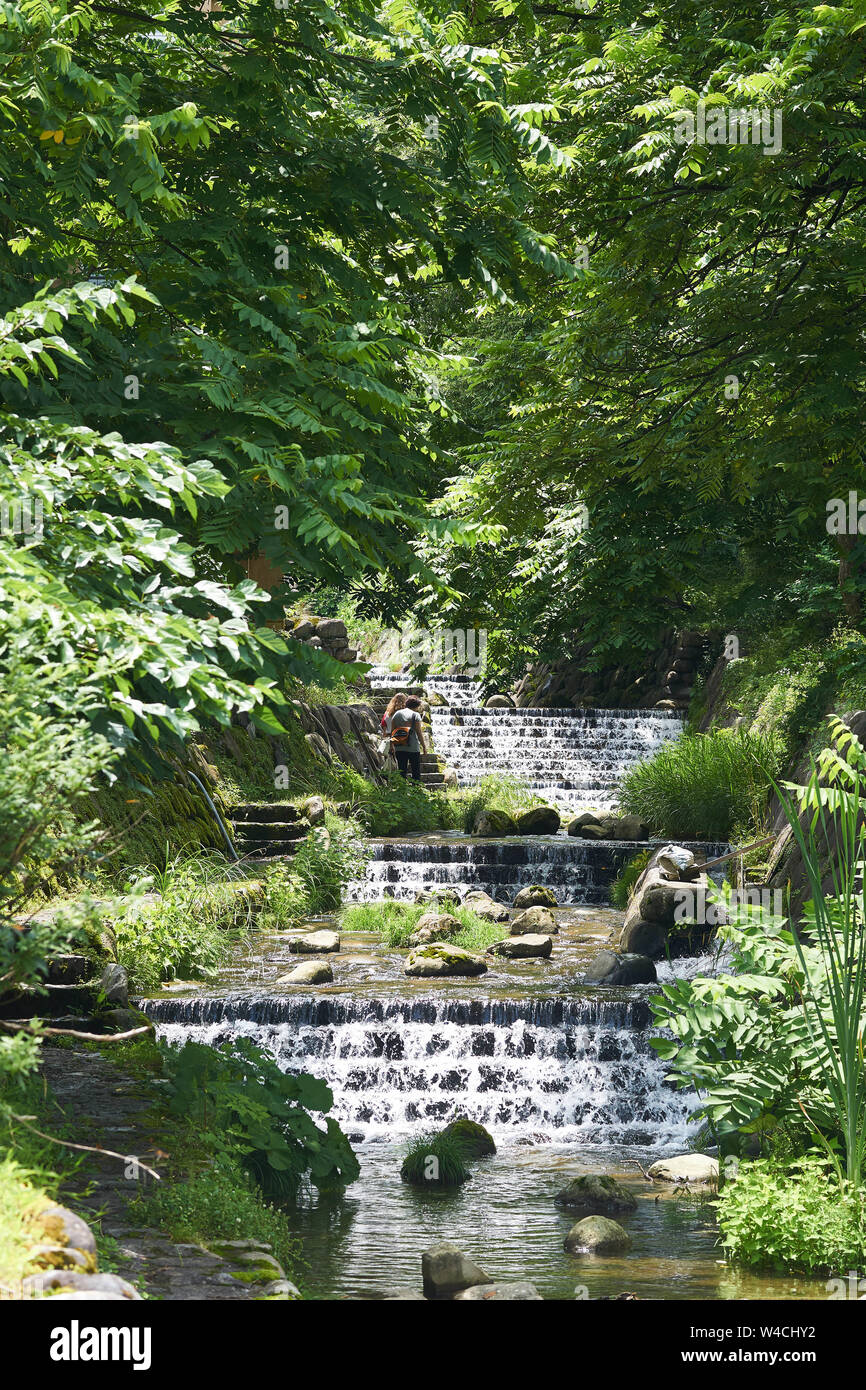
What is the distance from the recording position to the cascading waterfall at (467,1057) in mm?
10391

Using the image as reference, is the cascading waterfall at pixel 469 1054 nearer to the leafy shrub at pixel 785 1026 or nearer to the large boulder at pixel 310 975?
the large boulder at pixel 310 975

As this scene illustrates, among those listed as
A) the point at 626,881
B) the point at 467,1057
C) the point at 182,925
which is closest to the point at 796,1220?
the point at 467,1057

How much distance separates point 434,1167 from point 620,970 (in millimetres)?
3981

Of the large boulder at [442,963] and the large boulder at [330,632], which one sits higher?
the large boulder at [330,632]

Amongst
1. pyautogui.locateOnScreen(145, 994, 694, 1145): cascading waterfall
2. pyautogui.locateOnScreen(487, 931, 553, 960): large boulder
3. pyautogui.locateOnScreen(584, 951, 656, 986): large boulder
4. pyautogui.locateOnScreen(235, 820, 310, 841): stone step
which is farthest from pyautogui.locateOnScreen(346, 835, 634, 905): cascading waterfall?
pyautogui.locateOnScreen(145, 994, 694, 1145): cascading waterfall

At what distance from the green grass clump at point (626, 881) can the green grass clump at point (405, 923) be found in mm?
2098

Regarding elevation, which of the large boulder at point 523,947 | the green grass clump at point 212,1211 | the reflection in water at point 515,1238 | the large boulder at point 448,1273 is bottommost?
the reflection in water at point 515,1238

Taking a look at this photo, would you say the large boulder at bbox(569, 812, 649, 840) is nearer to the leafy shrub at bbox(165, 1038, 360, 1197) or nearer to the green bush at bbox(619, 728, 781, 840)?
the green bush at bbox(619, 728, 781, 840)

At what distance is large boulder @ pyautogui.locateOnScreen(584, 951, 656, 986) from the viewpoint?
476 inches

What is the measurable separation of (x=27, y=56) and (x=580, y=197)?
4.85 metres

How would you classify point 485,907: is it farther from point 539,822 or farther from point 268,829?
point 539,822

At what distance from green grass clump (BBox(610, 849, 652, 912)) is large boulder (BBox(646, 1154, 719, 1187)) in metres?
6.95

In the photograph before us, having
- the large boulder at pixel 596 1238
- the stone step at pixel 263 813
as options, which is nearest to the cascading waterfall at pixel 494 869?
the stone step at pixel 263 813
